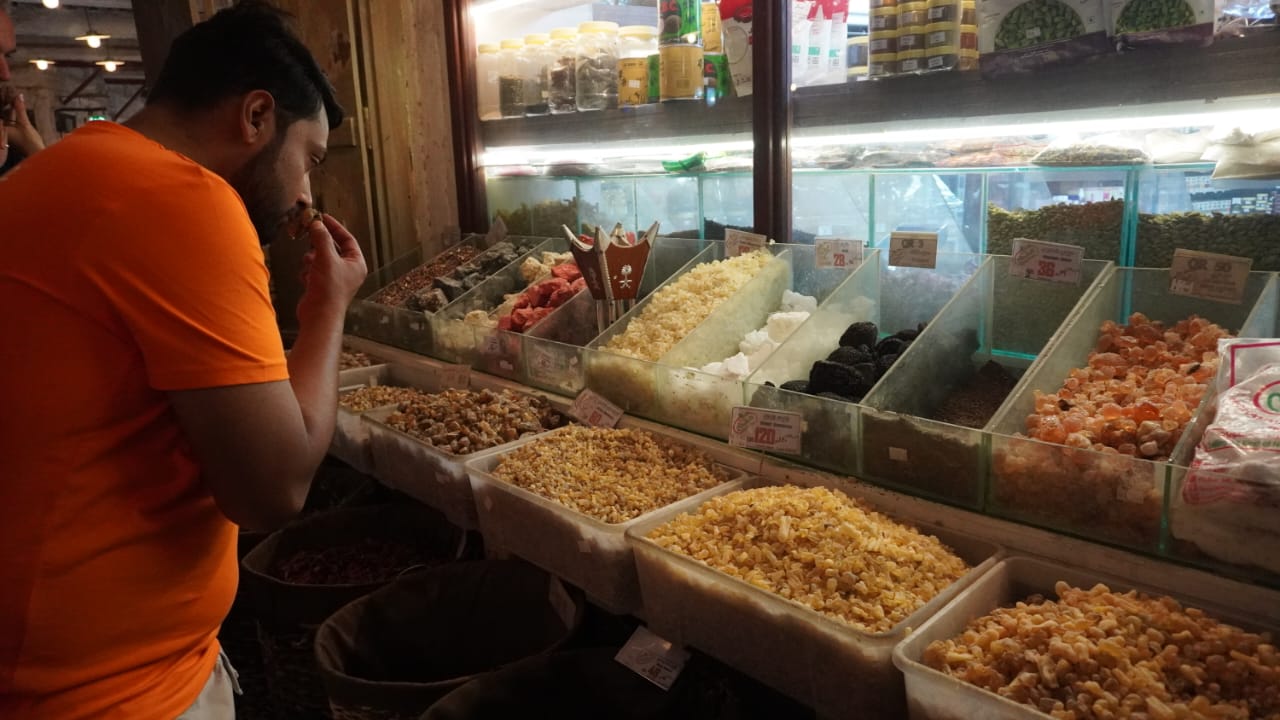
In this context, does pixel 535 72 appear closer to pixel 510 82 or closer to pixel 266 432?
pixel 510 82

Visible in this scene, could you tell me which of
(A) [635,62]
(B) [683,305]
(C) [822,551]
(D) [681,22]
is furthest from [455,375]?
(C) [822,551]

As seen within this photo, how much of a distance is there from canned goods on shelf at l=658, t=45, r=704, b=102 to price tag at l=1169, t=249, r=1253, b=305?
1.39 metres

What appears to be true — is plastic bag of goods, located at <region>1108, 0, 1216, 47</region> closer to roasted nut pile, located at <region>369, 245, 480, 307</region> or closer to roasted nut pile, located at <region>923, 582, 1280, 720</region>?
roasted nut pile, located at <region>923, 582, 1280, 720</region>

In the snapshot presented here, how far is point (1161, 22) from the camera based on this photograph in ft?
5.58

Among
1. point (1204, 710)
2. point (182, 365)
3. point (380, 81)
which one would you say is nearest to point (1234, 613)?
point (1204, 710)

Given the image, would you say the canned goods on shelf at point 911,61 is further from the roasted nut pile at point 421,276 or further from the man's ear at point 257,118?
the roasted nut pile at point 421,276

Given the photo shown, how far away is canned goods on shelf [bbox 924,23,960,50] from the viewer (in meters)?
2.01

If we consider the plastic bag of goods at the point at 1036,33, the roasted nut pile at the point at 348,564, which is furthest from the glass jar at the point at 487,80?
the plastic bag of goods at the point at 1036,33

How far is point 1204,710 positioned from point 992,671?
0.72 feet

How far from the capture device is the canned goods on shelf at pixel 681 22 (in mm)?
2615

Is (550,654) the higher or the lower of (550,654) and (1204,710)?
the lower

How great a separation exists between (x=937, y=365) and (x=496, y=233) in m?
2.14

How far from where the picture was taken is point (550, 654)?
5.69ft

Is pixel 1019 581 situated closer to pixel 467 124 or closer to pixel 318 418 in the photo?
pixel 318 418
